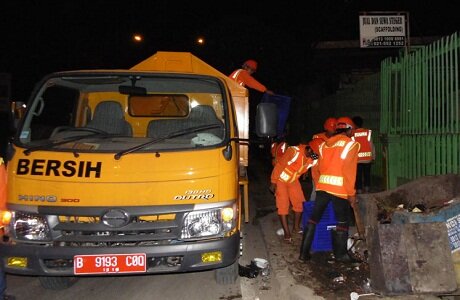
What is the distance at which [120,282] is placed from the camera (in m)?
4.77

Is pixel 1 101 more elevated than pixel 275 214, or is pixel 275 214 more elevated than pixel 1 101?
pixel 1 101

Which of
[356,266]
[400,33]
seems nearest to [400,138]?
[400,33]

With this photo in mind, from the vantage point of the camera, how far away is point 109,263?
349cm

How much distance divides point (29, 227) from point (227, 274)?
183 centimetres

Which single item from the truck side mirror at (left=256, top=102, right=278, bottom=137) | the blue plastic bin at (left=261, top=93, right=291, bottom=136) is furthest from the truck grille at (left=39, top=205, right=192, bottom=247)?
the blue plastic bin at (left=261, top=93, right=291, bottom=136)

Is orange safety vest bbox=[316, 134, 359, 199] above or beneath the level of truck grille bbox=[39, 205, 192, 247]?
above

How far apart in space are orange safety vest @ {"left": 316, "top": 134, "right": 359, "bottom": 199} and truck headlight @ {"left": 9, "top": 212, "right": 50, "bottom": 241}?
2.96 metres

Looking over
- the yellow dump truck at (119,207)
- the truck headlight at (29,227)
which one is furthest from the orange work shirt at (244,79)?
the truck headlight at (29,227)

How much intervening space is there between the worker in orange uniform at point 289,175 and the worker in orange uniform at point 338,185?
792 millimetres

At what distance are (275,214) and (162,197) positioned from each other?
14.5 feet

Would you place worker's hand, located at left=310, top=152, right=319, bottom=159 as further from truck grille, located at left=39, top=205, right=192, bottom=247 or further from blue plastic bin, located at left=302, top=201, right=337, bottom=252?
truck grille, located at left=39, top=205, right=192, bottom=247

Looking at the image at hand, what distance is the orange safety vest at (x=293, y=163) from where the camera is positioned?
234 inches

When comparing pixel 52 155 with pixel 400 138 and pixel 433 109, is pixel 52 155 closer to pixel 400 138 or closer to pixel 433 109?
pixel 433 109

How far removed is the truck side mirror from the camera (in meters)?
4.34
